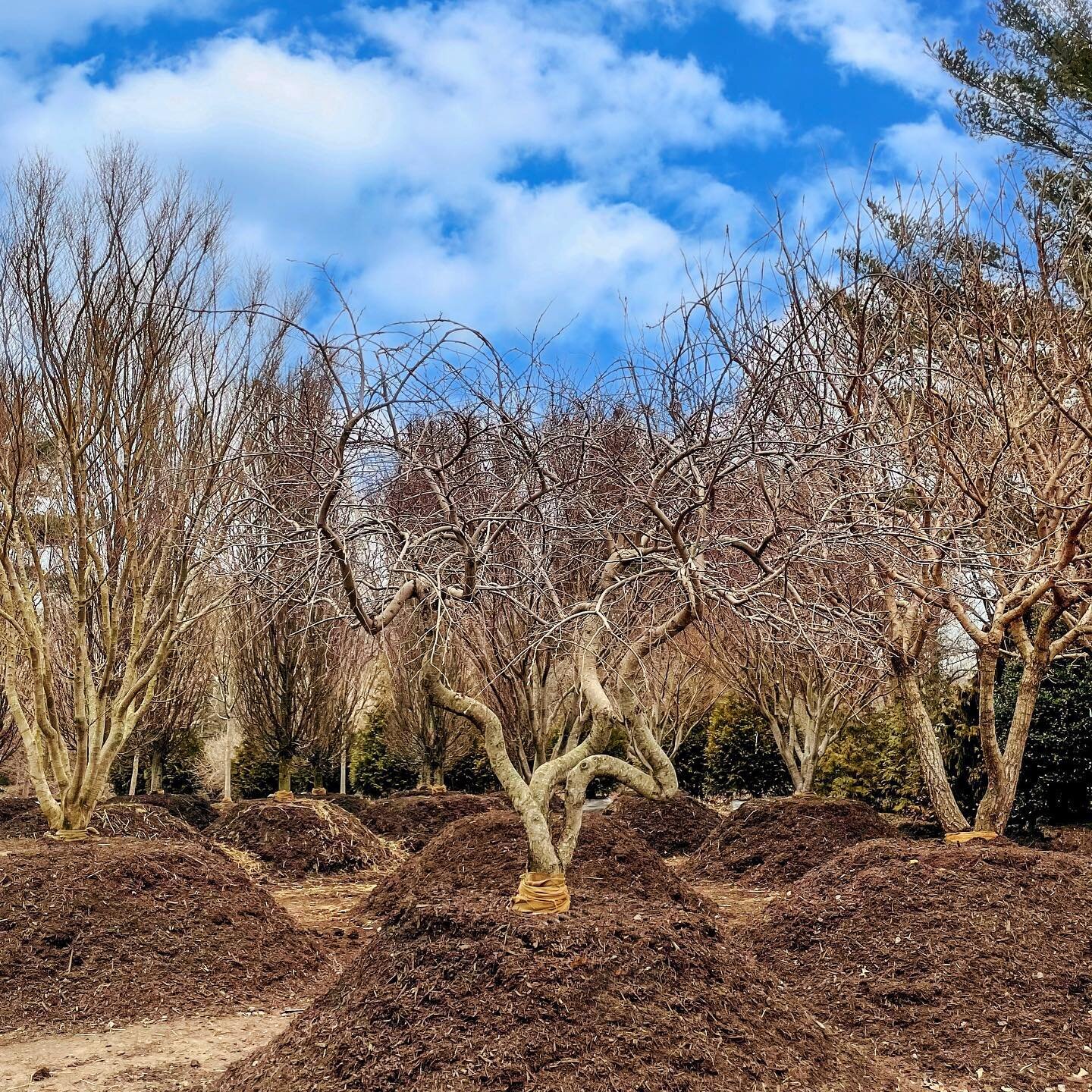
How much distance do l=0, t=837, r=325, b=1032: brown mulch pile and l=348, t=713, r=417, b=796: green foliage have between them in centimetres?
1073

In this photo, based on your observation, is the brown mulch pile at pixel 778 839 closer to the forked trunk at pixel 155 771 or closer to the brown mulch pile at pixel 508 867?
the brown mulch pile at pixel 508 867

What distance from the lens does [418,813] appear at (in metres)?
11.8

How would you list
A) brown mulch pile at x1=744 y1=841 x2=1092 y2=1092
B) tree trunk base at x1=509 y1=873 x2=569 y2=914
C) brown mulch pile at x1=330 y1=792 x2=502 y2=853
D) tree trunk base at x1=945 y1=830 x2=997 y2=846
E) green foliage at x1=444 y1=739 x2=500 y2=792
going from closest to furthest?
brown mulch pile at x1=744 y1=841 x2=1092 y2=1092
tree trunk base at x1=509 y1=873 x2=569 y2=914
tree trunk base at x1=945 y1=830 x2=997 y2=846
brown mulch pile at x1=330 y1=792 x2=502 y2=853
green foliage at x1=444 y1=739 x2=500 y2=792

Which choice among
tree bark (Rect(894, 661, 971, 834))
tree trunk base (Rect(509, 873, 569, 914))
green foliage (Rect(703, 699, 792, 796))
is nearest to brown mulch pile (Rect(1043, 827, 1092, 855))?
tree bark (Rect(894, 661, 971, 834))

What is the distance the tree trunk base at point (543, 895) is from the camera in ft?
13.9

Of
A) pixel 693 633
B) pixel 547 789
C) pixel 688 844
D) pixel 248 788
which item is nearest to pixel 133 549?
pixel 547 789

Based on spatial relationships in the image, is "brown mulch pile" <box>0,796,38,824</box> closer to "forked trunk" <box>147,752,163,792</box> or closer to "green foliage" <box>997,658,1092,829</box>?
"forked trunk" <box>147,752,163,792</box>

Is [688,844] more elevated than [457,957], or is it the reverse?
[457,957]

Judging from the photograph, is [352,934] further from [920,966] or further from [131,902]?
[920,966]

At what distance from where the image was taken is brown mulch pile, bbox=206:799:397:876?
970 centimetres

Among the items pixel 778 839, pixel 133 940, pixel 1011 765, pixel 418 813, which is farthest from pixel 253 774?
pixel 1011 765

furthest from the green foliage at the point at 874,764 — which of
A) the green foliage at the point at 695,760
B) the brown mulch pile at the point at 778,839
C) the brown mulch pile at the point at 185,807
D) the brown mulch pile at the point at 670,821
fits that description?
the brown mulch pile at the point at 185,807

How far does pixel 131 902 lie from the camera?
5457mm

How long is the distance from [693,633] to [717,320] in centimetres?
651
